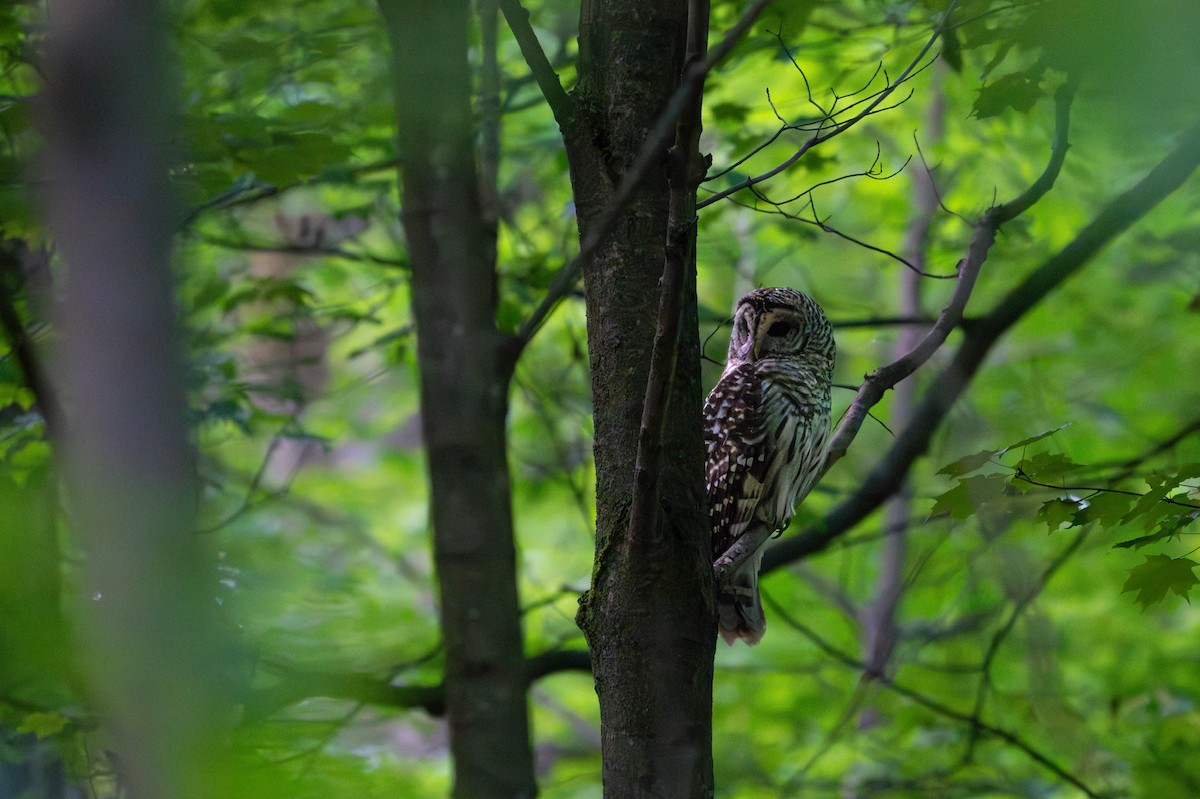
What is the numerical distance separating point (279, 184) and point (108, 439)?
2969 millimetres

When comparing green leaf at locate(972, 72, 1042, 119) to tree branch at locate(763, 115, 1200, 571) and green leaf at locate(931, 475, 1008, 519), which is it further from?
green leaf at locate(931, 475, 1008, 519)

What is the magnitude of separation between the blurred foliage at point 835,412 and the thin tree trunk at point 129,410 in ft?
0.41

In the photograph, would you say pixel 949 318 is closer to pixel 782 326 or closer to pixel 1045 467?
pixel 1045 467

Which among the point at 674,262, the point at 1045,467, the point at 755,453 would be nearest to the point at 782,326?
the point at 755,453

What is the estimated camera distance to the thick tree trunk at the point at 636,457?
190 cm

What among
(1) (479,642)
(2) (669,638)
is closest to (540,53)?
(2) (669,638)

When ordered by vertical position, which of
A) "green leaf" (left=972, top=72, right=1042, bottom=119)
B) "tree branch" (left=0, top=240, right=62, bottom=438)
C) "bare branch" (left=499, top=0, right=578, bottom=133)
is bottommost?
"tree branch" (left=0, top=240, right=62, bottom=438)

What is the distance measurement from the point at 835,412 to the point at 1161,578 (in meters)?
5.72

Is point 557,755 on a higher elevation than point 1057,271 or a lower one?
lower

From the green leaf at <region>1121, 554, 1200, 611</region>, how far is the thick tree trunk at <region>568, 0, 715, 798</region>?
121cm

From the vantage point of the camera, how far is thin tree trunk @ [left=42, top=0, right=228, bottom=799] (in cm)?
78

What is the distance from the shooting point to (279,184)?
11.7ft

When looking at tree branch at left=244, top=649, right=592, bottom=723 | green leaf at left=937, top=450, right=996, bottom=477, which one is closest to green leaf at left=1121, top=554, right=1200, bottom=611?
green leaf at left=937, top=450, right=996, bottom=477

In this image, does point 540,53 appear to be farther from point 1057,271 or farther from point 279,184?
point 1057,271
